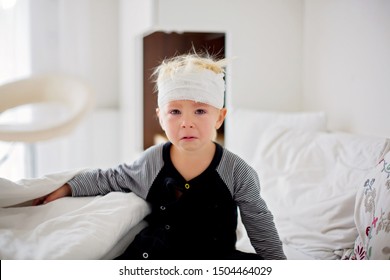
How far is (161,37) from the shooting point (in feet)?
3.44

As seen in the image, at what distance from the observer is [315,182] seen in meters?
1.06

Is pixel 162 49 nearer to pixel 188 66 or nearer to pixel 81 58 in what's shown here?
pixel 81 58

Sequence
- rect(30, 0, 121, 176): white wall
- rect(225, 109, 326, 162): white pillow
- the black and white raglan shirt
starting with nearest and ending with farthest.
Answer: the black and white raglan shirt, rect(30, 0, 121, 176): white wall, rect(225, 109, 326, 162): white pillow

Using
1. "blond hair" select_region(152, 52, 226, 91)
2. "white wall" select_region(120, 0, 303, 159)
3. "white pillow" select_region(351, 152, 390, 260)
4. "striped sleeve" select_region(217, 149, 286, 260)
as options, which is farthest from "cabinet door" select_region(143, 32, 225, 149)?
"white pillow" select_region(351, 152, 390, 260)

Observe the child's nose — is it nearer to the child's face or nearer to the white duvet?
the child's face

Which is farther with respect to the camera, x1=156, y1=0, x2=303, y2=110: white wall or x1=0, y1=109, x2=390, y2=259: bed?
x1=156, y1=0, x2=303, y2=110: white wall

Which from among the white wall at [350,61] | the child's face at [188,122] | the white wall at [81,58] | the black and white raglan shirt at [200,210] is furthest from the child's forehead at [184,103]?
the white wall at [350,61]

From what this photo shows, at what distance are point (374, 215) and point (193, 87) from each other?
43 cm

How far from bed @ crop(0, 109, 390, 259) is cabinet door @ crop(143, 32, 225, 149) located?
8.7 inches

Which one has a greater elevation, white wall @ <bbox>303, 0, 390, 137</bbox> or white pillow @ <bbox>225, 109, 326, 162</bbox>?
white wall @ <bbox>303, 0, 390, 137</bbox>

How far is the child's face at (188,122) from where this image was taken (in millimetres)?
722

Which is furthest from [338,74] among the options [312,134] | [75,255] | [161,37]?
[75,255]

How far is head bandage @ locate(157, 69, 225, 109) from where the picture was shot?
0.71 m

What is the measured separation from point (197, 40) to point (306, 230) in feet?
1.81
